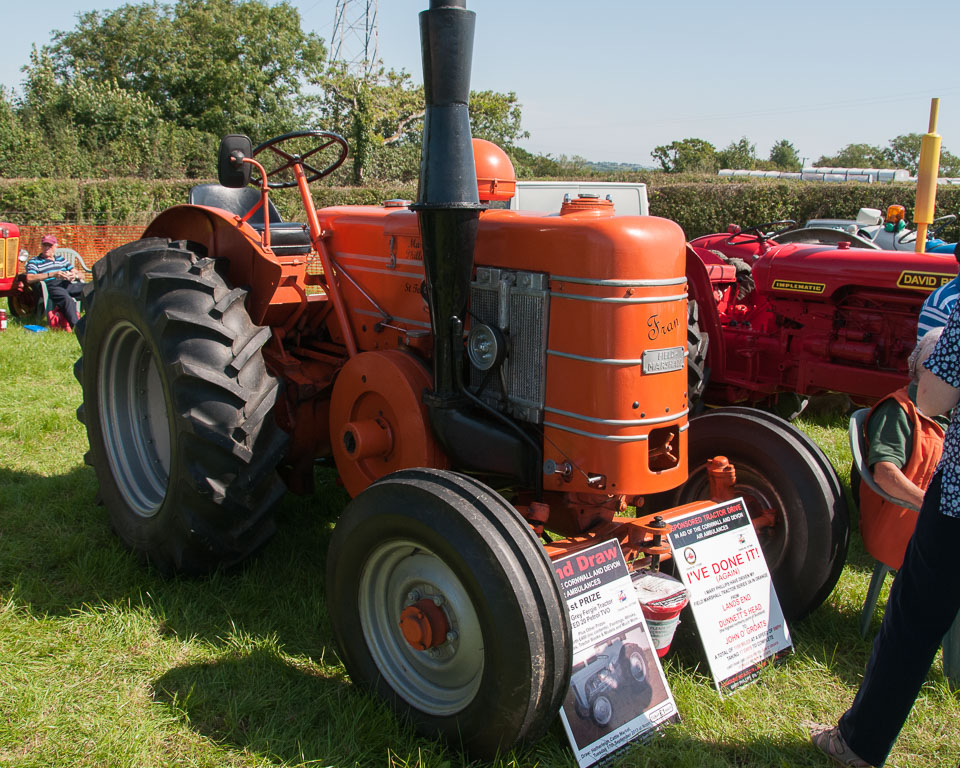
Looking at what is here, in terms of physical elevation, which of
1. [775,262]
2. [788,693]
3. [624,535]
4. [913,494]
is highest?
[775,262]

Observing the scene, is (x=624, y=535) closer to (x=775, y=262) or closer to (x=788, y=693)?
(x=788, y=693)

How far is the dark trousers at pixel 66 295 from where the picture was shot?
29.8 feet

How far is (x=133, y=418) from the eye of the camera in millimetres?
3711

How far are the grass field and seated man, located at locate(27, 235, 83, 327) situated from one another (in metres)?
5.84

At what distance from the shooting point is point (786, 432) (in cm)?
321

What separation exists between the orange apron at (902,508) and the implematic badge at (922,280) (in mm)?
2116

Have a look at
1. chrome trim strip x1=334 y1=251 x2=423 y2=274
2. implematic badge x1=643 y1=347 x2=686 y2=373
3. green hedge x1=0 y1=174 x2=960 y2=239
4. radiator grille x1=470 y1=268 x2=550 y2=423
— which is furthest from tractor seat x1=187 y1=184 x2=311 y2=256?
green hedge x1=0 y1=174 x2=960 y2=239

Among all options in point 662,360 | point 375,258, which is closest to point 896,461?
point 662,360

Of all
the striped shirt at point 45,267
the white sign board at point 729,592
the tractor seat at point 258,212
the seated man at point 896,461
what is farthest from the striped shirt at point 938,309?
the striped shirt at point 45,267

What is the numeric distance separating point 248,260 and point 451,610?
194 cm

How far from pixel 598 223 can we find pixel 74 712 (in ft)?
7.31

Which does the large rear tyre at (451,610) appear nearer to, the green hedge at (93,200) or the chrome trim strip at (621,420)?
the chrome trim strip at (621,420)

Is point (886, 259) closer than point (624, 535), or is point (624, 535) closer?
point (624, 535)

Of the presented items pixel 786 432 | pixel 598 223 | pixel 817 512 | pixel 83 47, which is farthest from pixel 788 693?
pixel 83 47
